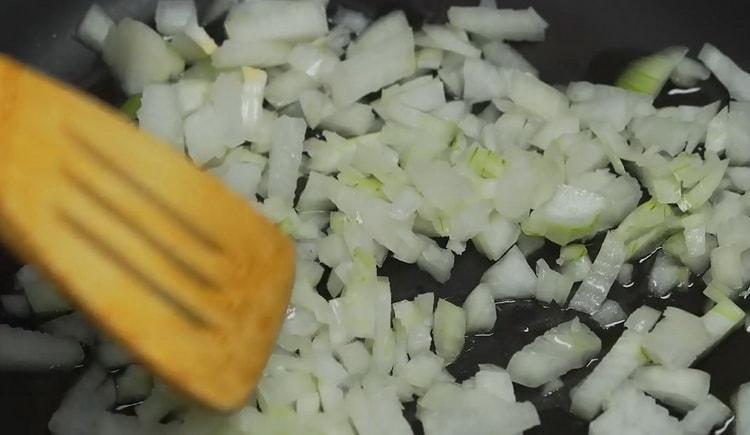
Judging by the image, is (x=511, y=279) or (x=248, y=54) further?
(x=248, y=54)

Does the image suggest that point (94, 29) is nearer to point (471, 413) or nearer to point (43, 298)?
point (43, 298)

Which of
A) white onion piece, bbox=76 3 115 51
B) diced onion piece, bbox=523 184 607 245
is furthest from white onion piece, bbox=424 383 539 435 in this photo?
white onion piece, bbox=76 3 115 51

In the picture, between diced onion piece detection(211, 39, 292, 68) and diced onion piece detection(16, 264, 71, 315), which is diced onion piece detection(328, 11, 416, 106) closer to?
diced onion piece detection(211, 39, 292, 68)

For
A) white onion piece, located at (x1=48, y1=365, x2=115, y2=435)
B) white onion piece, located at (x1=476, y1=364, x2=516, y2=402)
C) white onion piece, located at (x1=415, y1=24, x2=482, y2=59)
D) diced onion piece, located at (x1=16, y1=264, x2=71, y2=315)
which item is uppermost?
white onion piece, located at (x1=415, y1=24, x2=482, y2=59)

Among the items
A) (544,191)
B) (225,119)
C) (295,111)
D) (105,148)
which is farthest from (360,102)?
(105,148)

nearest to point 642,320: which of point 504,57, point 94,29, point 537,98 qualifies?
point 537,98

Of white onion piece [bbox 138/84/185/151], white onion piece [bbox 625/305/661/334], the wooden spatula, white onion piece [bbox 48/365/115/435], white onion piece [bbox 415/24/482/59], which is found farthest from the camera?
white onion piece [bbox 415/24/482/59]
